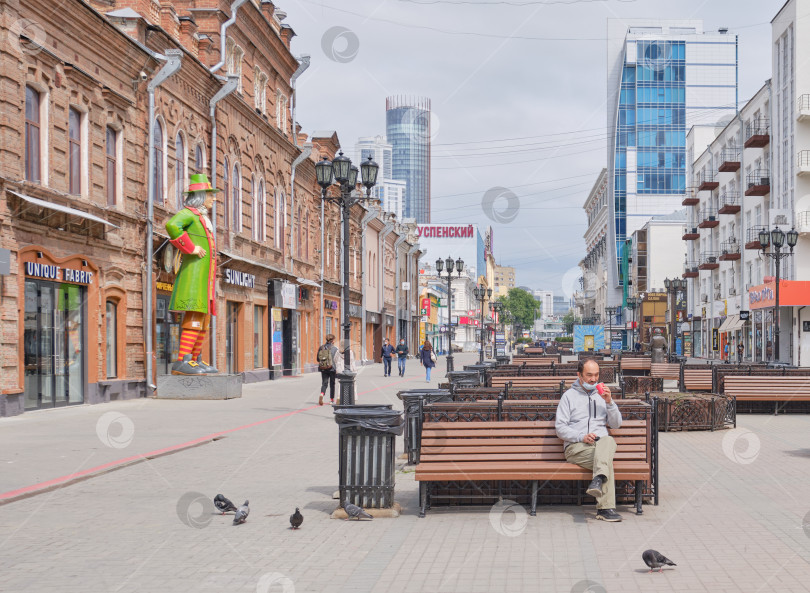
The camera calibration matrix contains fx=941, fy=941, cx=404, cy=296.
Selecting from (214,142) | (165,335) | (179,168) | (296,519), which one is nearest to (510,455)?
(296,519)

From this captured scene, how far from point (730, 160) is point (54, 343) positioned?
1971 inches

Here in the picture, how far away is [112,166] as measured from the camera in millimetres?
22297

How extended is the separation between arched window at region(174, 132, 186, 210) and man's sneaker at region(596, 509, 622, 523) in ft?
67.4

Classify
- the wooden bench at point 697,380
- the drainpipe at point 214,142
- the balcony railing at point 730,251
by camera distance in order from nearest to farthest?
1. the wooden bench at point 697,380
2. the drainpipe at point 214,142
3. the balcony railing at point 730,251

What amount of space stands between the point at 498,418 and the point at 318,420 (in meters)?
9.89

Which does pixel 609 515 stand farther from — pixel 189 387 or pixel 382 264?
pixel 382 264

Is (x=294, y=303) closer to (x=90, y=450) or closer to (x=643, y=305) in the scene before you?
(x=90, y=450)

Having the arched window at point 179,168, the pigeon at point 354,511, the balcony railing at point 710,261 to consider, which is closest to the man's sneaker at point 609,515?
the pigeon at point 354,511

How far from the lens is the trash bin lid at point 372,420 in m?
7.99

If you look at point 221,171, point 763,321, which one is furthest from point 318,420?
point 763,321

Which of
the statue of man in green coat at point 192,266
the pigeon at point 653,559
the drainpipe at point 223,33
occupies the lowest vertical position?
the pigeon at point 653,559

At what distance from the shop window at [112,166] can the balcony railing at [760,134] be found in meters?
37.5

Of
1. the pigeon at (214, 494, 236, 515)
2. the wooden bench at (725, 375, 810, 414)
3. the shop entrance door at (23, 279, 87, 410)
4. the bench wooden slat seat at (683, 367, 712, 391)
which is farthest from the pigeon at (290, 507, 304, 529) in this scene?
the bench wooden slat seat at (683, 367, 712, 391)

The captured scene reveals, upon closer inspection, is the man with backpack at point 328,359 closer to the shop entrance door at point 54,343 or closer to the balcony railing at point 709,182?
the shop entrance door at point 54,343
